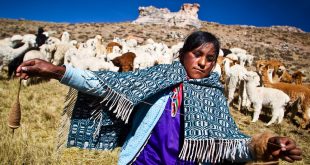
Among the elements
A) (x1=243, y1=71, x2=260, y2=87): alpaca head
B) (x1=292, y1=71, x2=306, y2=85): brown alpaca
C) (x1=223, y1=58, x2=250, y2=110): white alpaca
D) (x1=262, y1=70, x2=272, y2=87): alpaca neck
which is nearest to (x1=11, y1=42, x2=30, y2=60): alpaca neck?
(x1=223, y1=58, x2=250, y2=110): white alpaca

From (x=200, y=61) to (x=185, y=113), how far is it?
0.50 meters

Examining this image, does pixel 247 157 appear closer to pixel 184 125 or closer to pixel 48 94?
pixel 184 125

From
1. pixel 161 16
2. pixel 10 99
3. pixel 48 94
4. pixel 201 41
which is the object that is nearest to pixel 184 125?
pixel 201 41

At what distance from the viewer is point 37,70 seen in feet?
7.06

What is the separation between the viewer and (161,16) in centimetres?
10675

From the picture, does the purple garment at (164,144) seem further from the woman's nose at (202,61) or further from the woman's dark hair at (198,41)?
the woman's dark hair at (198,41)

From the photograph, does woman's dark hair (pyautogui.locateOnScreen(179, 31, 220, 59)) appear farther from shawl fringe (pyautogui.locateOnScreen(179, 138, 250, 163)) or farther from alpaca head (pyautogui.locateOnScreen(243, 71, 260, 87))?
alpaca head (pyautogui.locateOnScreen(243, 71, 260, 87))

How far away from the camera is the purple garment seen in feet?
8.32

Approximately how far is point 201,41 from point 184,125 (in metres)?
0.79

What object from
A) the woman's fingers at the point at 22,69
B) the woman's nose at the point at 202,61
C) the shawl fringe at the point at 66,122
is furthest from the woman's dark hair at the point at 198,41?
the woman's fingers at the point at 22,69

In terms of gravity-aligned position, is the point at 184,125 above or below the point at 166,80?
below

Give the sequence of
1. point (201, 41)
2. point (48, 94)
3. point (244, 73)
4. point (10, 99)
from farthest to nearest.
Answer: point (244, 73)
point (48, 94)
point (10, 99)
point (201, 41)

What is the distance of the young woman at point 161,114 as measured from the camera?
2.54 m

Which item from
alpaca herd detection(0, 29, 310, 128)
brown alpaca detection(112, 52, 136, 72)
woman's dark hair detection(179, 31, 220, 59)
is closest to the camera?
woman's dark hair detection(179, 31, 220, 59)
